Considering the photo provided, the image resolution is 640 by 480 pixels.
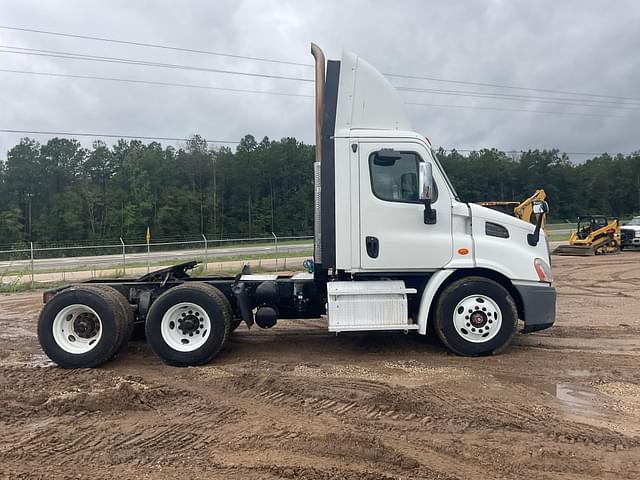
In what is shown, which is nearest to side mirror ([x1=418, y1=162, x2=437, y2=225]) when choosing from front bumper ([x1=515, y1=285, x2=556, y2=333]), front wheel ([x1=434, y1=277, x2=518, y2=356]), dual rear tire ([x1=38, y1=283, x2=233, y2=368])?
front wheel ([x1=434, y1=277, x2=518, y2=356])

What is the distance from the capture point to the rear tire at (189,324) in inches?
244

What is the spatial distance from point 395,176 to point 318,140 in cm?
114

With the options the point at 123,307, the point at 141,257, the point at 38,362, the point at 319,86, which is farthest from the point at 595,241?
the point at 38,362

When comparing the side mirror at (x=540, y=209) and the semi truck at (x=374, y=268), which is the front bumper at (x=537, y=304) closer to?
the semi truck at (x=374, y=268)

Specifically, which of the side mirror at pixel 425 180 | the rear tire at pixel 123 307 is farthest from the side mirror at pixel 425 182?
the rear tire at pixel 123 307

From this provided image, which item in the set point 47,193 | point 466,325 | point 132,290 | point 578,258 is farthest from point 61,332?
point 47,193

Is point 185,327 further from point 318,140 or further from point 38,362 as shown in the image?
point 318,140

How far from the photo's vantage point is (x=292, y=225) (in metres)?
72.2

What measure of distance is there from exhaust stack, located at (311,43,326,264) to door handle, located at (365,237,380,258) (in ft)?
2.09

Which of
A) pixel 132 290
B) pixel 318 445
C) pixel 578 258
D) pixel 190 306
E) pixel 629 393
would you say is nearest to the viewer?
pixel 318 445

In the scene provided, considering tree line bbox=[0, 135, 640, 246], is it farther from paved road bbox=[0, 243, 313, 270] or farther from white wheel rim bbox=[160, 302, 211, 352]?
white wheel rim bbox=[160, 302, 211, 352]

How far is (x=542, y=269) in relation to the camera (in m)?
6.59

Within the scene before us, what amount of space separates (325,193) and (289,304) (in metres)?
1.72

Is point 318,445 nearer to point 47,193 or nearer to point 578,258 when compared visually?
point 578,258
